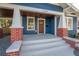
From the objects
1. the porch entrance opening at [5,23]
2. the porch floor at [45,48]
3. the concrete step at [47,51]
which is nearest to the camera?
the concrete step at [47,51]

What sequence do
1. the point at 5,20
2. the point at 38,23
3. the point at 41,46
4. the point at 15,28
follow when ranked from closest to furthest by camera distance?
the point at 15,28
the point at 41,46
the point at 5,20
the point at 38,23

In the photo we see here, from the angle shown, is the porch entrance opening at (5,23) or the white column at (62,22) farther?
the white column at (62,22)

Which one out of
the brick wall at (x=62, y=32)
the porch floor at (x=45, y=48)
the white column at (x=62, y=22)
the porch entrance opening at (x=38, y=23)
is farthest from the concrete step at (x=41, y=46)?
the porch entrance opening at (x=38, y=23)

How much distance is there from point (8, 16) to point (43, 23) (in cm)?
305

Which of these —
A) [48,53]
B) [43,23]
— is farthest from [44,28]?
[48,53]

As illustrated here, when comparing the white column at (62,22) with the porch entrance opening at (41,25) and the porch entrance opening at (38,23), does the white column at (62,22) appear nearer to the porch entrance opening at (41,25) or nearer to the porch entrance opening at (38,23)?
the porch entrance opening at (38,23)

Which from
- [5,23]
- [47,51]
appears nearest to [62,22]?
[47,51]

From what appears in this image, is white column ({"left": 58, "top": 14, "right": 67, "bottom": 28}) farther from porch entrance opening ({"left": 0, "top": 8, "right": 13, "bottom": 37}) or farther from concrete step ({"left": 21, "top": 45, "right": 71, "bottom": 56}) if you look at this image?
porch entrance opening ({"left": 0, "top": 8, "right": 13, "bottom": 37})

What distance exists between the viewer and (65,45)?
23.3ft

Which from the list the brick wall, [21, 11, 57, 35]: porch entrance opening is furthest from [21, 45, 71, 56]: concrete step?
[21, 11, 57, 35]: porch entrance opening

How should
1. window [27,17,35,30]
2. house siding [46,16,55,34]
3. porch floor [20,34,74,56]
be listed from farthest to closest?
1. house siding [46,16,55,34]
2. window [27,17,35,30]
3. porch floor [20,34,74,56]

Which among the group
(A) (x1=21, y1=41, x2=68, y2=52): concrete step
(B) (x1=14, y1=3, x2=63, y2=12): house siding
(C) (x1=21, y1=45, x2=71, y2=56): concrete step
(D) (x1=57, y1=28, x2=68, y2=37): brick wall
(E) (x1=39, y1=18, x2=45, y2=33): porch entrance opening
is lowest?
(C) (x1=21, y1=45, x2=71, y2=56): concrete step

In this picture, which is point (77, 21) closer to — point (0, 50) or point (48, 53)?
point (48, 53)

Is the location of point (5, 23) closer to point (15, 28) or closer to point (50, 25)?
point (15, 28)
